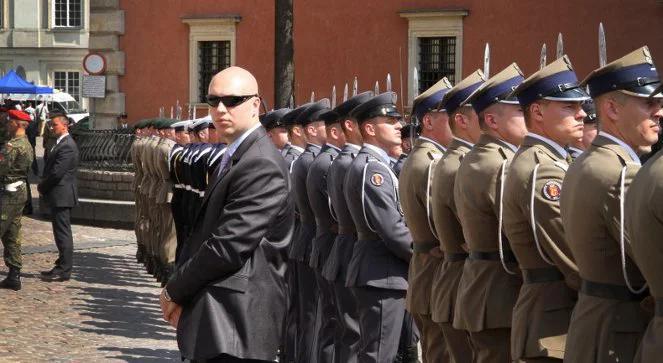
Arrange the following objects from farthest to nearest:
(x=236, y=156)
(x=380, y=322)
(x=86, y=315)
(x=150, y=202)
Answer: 1. (x=150, y=202)
2. (x=86, y=315)
3. (x=380, y=322)
4. (x=236, y=156)

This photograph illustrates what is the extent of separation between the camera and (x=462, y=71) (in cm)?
3231

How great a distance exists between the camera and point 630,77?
18.5 feet

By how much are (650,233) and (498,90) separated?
2622mm

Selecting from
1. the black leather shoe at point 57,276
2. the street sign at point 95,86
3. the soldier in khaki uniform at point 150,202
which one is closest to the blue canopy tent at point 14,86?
the street sign at point 95,86

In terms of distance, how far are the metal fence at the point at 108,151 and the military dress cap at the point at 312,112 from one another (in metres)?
16.6

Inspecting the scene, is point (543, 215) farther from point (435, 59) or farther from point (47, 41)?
point (47, 41)

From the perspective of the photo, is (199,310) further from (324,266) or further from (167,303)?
Result: (324,266)

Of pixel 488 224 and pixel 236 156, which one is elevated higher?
pixel 236 156

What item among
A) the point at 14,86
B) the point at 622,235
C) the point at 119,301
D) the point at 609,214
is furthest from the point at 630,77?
the point at 14,86

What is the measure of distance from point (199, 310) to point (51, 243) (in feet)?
56.5

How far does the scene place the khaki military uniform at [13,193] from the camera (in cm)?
1653

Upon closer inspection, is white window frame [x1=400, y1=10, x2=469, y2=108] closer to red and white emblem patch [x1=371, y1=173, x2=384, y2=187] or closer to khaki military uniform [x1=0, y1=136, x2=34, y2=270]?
khaki military uniform [x1=0, y1=136, x2=34, y2=270]

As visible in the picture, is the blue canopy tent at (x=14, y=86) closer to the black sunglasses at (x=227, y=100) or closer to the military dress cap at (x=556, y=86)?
the black sunglasses at (x=227, y=100)

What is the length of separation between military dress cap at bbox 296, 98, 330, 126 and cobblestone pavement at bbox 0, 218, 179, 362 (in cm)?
235
